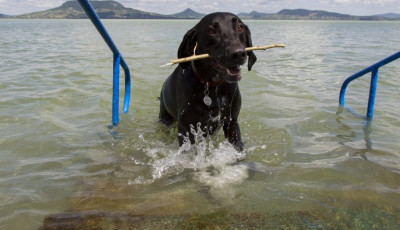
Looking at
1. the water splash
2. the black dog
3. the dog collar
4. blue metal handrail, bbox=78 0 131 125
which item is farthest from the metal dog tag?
blue metal handrail, bbox=78 0 131 125

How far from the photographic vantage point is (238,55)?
3322 mm

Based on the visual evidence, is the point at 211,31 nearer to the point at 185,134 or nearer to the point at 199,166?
the point at 185,134

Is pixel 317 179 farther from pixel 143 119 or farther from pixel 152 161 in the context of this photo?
pixel 143 119

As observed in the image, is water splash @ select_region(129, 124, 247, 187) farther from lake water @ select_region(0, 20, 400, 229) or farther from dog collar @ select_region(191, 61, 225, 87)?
dog collar @ select_region(191, 61, 225, 87)

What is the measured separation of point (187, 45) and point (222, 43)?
664 mm

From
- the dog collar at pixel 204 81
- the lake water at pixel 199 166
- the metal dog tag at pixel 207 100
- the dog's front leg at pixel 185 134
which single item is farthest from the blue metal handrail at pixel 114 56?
the metal dog tag at pixel 207 100

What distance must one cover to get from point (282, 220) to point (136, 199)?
1.43 m

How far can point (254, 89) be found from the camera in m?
8.89

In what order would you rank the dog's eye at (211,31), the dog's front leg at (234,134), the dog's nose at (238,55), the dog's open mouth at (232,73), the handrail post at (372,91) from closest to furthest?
the dog's nose at (238,55), the dog's open mouth at (232,73), the dog's eye at (211,31), the dog's front leg at (234,134), the handrail post at (372,91)

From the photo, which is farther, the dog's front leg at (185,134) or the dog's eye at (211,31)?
the dog's front leg at (185,134)

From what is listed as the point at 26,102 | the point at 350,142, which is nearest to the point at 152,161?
the point at 350,142

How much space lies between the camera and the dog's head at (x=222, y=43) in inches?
134

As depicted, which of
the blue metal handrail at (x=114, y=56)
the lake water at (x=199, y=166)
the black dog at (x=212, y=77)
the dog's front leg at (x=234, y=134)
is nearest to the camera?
the lake water at (x=199, y=166)

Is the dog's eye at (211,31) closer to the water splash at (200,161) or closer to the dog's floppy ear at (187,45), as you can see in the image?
the dog's floppy ear at (187,45)
